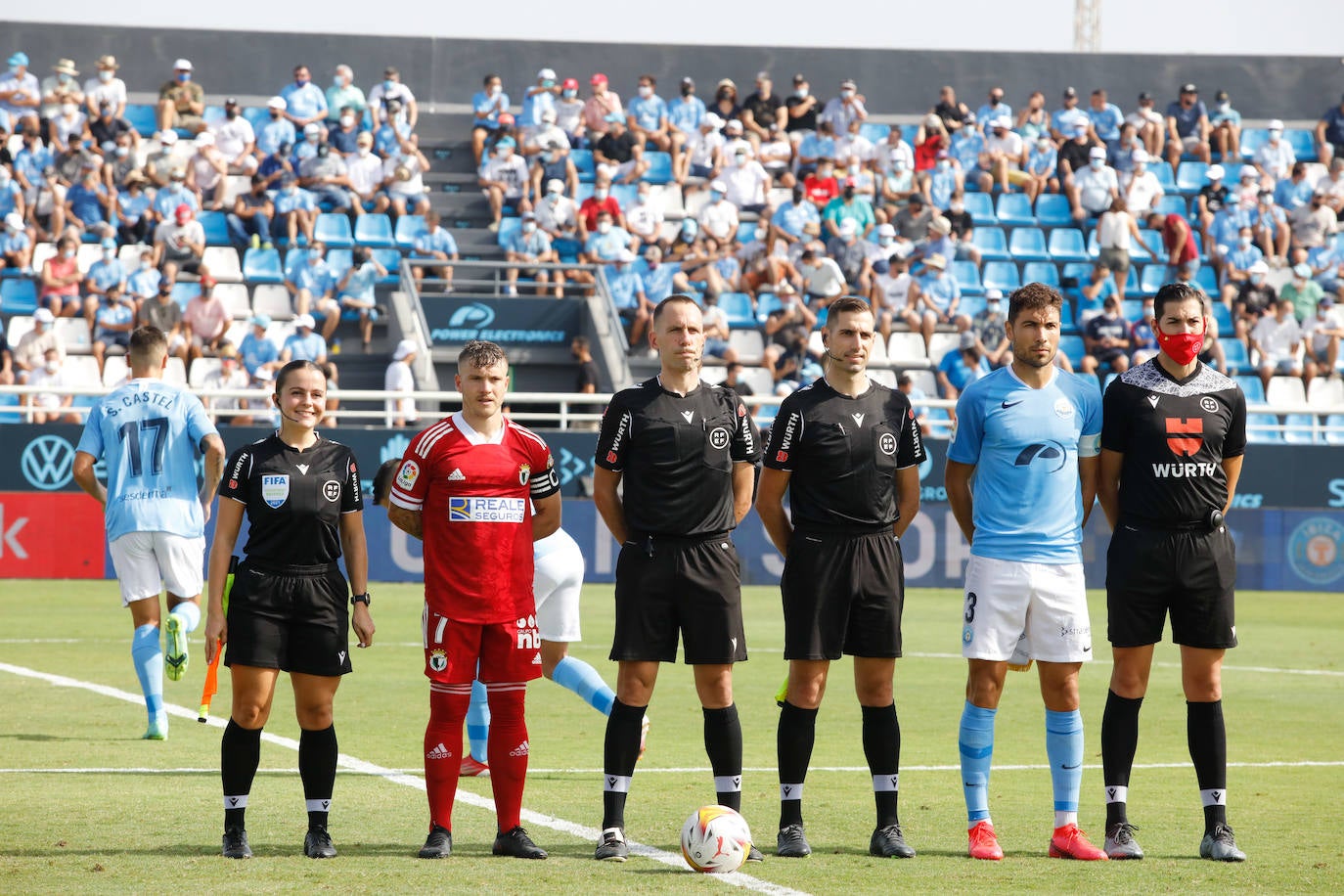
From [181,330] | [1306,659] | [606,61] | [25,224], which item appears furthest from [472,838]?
[606,61]

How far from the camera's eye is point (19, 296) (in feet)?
78.4

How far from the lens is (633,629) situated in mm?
7082

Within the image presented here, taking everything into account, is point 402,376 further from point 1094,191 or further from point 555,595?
point 555,595

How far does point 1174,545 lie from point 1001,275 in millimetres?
20651

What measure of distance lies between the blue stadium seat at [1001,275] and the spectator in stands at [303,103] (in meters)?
10.5

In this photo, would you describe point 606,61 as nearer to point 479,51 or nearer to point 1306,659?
point 479,51

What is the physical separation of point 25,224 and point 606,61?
35.5ft

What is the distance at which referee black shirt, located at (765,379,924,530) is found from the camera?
7.20 m

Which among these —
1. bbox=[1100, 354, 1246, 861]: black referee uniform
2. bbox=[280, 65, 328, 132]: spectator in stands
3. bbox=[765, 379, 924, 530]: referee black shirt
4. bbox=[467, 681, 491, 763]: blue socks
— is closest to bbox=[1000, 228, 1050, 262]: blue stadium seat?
→ bbox=[280, 65, 328, 132]: spectator in stands

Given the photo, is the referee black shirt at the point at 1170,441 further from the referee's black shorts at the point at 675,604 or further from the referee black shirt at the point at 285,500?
the referee black shirt at the point at 285,500

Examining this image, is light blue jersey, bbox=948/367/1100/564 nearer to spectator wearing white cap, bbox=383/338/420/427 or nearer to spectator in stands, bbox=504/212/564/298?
spectator wearing white cap, bbox=383/338/420/427

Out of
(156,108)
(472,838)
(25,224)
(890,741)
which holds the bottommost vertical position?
(472,838)

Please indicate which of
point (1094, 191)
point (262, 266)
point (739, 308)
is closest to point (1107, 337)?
point (1094, 191)

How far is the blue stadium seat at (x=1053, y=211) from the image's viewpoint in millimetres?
28625
